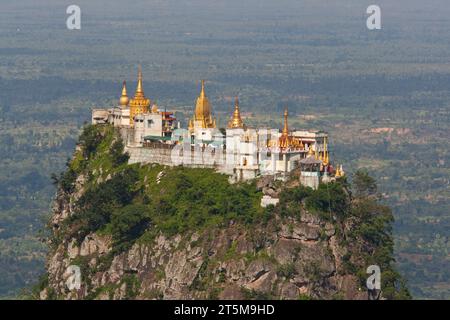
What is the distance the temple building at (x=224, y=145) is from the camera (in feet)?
274

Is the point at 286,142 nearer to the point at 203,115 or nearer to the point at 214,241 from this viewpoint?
the point at 214,241

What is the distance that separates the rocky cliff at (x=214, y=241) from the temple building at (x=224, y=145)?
2.16ft

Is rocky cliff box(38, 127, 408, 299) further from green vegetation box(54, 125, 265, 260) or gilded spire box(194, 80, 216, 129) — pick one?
gilded spire box(194, 80, 216, 129)

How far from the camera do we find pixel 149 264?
83.6 m

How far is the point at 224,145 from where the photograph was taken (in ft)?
283

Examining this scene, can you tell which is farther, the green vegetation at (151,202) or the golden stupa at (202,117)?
the golden stupa at (202,117)

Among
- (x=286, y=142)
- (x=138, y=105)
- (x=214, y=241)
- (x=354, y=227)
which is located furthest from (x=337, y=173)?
(x=138, y=105)

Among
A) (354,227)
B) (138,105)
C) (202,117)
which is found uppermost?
(138,105)

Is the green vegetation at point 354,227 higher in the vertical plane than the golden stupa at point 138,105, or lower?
lower

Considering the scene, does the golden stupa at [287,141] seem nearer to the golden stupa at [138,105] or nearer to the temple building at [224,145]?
the temple building at [224,145]

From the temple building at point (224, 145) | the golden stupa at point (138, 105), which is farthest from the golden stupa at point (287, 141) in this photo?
the golden stupa at point (138, 105)

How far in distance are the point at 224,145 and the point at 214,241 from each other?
6184 millimetres

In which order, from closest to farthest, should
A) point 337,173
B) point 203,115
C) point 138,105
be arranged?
1. point 337,173
2. point 203,115
3. point 138,105
